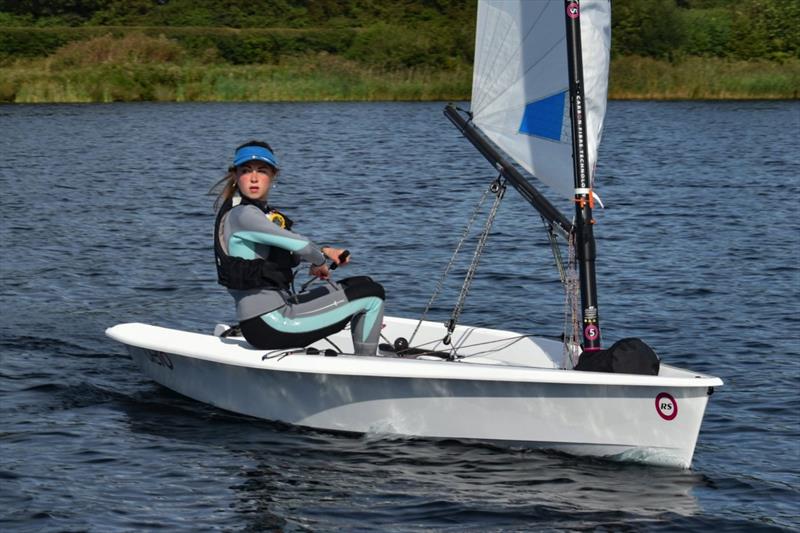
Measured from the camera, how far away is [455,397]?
8.08 m

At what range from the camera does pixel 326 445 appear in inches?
330

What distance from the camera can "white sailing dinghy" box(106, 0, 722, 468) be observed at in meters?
7.74

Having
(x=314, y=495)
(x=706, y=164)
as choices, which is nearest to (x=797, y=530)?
(x=314, y=495)

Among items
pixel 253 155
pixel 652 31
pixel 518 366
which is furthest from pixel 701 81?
pixel 253 155

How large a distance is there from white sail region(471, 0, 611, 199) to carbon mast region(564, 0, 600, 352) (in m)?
0.07

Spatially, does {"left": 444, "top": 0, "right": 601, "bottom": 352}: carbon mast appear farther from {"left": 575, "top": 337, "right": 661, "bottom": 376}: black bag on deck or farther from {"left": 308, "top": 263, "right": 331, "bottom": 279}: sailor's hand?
{"left": 308, "top": 263, "right": 331, "bottom": 279}: sailor's hand

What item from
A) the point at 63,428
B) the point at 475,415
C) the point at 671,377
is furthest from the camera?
the point at 63,428

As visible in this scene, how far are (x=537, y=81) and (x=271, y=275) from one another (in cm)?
218

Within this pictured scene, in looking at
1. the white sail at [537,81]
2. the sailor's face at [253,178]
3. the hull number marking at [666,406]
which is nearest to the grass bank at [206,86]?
the white sail at [537,81]

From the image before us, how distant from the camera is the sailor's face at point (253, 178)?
27.2ft

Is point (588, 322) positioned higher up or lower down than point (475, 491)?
higher up

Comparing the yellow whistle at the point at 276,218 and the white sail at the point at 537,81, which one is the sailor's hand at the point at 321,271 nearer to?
the yellow whistle at the point at 276,218

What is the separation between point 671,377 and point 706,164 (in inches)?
794

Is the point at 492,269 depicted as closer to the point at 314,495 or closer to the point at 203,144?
the point at 314,495
